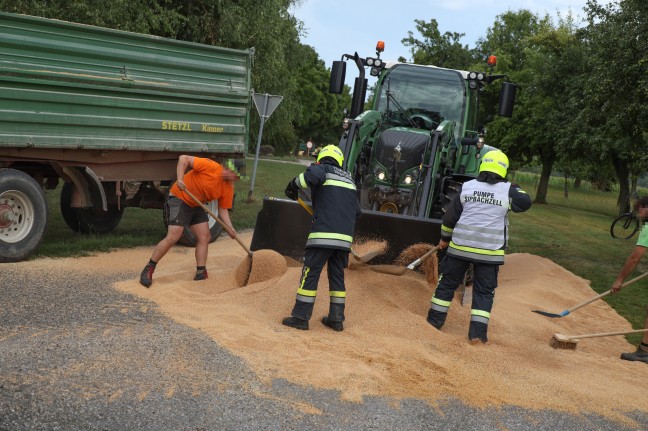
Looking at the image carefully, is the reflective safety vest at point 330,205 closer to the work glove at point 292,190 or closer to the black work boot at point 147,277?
the work glove at point 292,190

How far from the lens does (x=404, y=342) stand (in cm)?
677

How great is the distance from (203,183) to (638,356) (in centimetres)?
465

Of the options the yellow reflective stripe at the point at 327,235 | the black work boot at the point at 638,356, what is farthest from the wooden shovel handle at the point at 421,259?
the black work boot at the point at 638,356

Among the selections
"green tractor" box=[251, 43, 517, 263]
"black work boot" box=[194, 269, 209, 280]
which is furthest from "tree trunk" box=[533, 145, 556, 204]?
"black work boot" box=[194, 269, 209, 280]

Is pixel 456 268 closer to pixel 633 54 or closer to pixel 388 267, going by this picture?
pixel 388 267

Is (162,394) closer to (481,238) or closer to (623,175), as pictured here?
(481,238)

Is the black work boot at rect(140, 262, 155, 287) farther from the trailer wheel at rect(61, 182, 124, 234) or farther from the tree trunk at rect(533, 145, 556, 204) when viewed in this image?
the tree trunk at rect(533, 145, 556, 204)

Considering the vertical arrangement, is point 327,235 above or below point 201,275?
above

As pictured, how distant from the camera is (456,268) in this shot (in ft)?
24.4

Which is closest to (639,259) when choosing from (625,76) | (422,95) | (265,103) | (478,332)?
(478,332)

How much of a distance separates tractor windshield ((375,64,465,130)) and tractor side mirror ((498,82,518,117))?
94 centimetres

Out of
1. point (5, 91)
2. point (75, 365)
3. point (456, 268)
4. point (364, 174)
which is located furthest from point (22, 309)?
point (364, 174)

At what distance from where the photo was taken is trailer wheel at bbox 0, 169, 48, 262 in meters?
9.15

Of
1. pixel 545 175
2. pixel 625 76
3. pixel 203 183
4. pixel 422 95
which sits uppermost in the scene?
pixel 625 76
